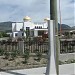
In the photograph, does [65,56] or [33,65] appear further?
[65,56]

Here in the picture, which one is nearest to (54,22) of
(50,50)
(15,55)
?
(50,50)

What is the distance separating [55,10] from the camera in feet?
25.6

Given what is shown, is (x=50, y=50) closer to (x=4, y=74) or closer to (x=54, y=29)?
(x=54, y=29)

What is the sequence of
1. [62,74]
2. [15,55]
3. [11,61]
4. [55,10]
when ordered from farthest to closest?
[15,55] < [11,61] < [62,74] < [55,10]

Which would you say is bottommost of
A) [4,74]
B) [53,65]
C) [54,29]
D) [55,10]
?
[4,74]

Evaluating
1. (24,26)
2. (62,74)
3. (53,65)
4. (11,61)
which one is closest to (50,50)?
(53,65)

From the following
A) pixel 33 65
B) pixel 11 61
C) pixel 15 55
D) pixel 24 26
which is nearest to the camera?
pixel 33 65

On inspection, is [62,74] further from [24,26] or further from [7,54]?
[24,26]

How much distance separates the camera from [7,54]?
14930 millimetres

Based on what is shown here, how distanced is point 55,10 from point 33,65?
5253 mm

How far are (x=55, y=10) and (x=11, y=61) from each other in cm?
652

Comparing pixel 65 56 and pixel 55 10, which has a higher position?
pixel 55 10

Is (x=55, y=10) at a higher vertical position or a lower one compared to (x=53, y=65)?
higher

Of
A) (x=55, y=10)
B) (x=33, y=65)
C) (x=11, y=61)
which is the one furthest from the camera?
(x=11, y=61)
